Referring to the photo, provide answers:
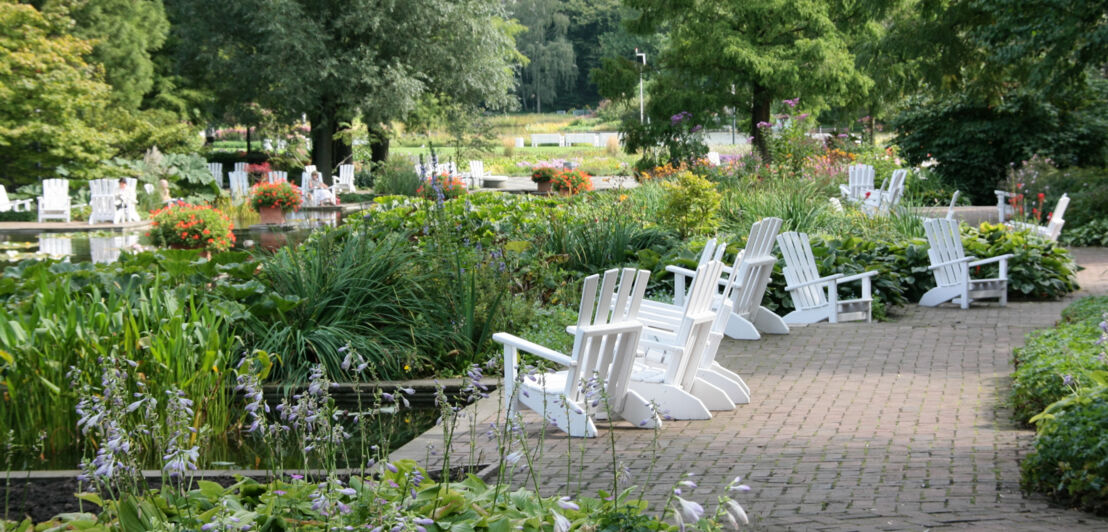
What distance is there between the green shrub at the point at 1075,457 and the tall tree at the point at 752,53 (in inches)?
849

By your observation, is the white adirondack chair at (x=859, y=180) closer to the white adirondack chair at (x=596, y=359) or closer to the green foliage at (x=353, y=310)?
the green foliage at (x=353, y=310)

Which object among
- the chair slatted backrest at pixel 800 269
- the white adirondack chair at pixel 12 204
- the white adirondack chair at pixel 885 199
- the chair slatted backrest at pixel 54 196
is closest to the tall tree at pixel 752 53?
the white adirondack chair at pixel 885 199

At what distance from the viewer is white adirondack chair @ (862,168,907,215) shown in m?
14.0

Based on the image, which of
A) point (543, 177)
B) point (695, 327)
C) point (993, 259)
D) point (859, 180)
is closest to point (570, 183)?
point (543, 177)

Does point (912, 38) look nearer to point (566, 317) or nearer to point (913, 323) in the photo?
point (913, 323)

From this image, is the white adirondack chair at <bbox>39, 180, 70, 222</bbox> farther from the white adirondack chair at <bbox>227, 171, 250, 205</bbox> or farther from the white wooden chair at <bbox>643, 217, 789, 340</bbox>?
the white wooden chair at <bbox>643, 217, 789, 340</bbox>

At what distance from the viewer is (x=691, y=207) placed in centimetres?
1184

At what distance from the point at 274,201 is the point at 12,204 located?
7.88 metres

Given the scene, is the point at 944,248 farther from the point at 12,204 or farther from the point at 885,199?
the point at 12,204

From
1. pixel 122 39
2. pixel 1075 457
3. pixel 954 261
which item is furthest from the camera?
pixel 122 39

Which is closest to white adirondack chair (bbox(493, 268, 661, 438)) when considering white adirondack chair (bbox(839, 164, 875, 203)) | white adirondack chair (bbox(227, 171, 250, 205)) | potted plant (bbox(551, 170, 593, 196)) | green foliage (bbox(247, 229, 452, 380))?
green foliage (bbox(247, 229, 452, 380))

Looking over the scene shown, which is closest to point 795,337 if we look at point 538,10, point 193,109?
point 193,109

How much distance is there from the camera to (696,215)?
11805 mm

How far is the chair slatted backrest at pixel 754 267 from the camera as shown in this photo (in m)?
7.50
